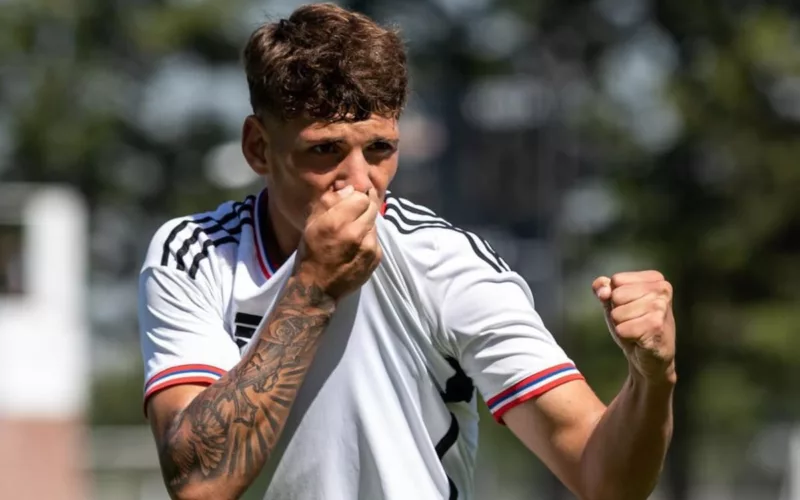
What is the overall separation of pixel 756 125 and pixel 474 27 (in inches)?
248

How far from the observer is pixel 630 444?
3.79m

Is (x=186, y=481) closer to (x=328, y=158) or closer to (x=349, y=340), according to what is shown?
(x=349, y=340)

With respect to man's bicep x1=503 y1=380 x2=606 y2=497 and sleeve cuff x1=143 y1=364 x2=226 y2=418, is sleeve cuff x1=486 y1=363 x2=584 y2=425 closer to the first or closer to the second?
man's bicep x1=503 y1=380 x2=606 y2=497

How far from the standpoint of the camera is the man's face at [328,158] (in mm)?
3967

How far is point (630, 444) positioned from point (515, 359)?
366 mm

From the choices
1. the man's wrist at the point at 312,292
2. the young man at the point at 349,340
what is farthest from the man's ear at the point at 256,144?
the man's wrist at the point at 312,292

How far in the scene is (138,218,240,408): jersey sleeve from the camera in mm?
4117

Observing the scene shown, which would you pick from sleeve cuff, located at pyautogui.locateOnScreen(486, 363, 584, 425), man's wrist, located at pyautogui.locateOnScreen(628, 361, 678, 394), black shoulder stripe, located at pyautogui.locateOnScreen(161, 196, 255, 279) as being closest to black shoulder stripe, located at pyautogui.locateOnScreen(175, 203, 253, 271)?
black shoulder stripe, located at pyautogui.locateOnScreen(161, 196, 255, 279)

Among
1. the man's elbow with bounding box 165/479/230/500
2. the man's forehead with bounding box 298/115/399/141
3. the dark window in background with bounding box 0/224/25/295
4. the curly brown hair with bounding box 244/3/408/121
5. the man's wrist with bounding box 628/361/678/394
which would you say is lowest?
the dark window in background with bounding box 0/224/25/295

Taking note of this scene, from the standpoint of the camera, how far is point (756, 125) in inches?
1229

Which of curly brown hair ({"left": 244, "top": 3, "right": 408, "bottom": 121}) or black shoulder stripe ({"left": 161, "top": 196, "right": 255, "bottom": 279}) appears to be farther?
black shoulder stripe ({"left": 161, "top": 196, "right": 255, "bottom": 279})

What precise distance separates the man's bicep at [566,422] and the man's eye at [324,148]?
2.57 ft

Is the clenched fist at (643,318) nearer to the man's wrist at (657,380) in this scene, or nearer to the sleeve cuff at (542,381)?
the man's wrist at (657,380)

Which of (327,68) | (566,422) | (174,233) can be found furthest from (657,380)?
(174,233)
